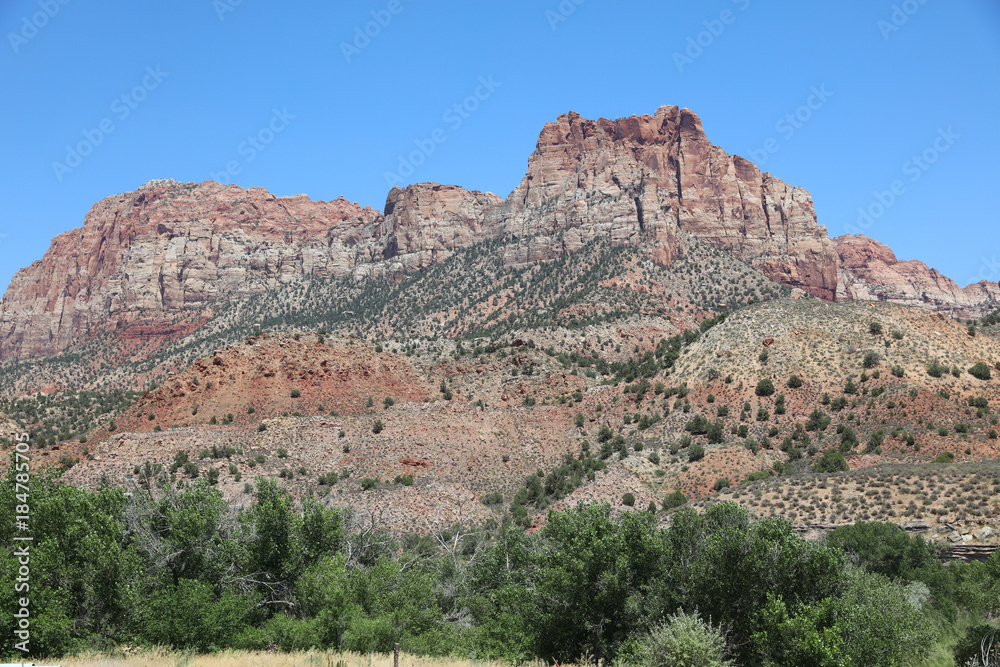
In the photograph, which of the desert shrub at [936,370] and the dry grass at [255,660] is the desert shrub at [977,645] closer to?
the dry grass at [255,660]

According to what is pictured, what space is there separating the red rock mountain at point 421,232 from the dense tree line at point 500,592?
8922cm

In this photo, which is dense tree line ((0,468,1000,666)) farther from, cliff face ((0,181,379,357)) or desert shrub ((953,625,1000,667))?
cliff face ((0,181,379,357))

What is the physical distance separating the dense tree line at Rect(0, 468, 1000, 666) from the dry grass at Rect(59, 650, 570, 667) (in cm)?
122

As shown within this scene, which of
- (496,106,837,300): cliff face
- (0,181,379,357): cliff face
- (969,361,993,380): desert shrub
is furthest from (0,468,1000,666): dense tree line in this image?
(0,181,379,357): cliff face

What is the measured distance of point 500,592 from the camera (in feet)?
78.5

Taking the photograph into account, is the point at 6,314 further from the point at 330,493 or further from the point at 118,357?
the point at 330,493

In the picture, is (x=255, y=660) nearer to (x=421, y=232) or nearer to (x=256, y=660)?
(x=256, y=660)

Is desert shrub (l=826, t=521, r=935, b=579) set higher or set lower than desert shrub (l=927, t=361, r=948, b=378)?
lower

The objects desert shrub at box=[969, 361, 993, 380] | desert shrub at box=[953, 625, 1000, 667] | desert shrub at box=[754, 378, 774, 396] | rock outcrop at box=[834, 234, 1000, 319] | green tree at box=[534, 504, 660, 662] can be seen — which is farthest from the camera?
rock outcrop at box=[834, 234, 1000, 319]

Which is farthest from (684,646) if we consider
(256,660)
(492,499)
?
(492,499)

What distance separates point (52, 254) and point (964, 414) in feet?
681

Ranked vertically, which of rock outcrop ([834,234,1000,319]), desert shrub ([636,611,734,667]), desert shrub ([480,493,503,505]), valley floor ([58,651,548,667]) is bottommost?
valley floor ([58,651,548,667])

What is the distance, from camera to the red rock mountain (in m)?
123

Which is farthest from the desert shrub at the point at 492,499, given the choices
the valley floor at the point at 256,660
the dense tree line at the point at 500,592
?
the valley floor at the point at 256,660
